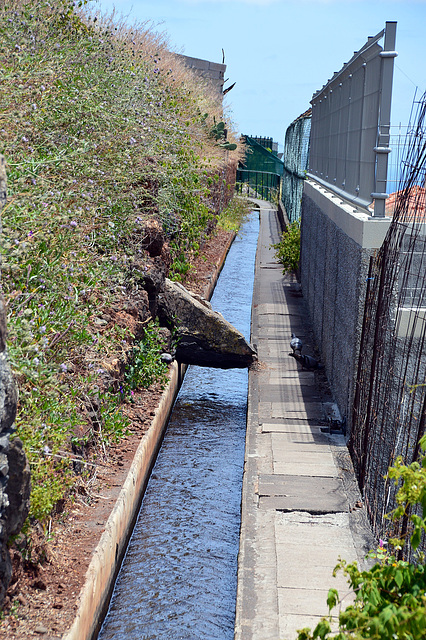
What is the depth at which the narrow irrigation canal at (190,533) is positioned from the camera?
4430mm

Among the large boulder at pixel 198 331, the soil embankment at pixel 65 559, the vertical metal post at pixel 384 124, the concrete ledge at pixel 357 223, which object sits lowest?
the soil embankment at pixel 65 559

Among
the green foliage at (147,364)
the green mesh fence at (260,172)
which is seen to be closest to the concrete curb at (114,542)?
the green foliage at (147,364)

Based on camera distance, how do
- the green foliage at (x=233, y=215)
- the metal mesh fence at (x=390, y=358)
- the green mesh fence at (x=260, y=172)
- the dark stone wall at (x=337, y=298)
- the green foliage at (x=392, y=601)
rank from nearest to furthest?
the green foliage at (x=392, y=601) → the metal mesh fence at (x=390, y=358) → the dark stone wall at (x=337, y=298) → the green foliage at (x=233, y=215) → the green mesh fence at (x=260, y=172)

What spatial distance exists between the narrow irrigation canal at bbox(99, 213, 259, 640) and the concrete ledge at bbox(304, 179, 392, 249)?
2338mm

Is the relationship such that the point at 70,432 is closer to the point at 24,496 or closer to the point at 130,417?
the point at 24,496

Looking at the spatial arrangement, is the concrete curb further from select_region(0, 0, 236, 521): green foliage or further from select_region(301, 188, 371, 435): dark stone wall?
select_region(301, 188, 371, 435): dark stone wall

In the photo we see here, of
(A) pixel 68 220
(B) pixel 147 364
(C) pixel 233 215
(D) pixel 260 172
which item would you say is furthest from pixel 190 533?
(D) pixel 260 172

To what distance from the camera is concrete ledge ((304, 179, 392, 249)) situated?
217 inches

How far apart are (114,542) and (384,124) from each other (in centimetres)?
360

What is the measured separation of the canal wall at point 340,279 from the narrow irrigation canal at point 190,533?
1175mm

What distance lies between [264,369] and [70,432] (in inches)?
162

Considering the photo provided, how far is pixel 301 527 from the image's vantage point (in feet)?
15.8

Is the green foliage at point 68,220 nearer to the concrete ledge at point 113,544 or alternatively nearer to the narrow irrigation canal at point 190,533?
the concrete ledge at point 113,544

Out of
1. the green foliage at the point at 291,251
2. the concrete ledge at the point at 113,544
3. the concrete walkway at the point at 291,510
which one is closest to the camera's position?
the concrete ledge at the point at 113,544
